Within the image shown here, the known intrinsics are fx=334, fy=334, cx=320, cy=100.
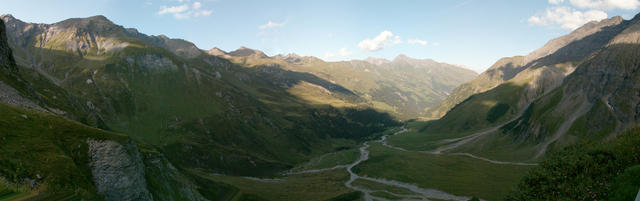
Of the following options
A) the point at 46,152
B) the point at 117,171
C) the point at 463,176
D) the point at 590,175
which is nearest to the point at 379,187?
the point at 463,176

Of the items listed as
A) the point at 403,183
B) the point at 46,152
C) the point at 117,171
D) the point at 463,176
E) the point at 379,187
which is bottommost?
the point at 403,183

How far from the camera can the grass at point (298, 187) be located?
13225 cm

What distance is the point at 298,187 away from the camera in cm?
15800

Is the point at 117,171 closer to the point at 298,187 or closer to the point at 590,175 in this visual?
the point at 590,175

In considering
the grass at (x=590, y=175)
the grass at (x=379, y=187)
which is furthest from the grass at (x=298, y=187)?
the grass at (x=590, y=175)

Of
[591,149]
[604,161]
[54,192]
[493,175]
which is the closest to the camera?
[54,192]

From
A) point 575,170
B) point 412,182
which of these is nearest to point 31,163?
point 575,170

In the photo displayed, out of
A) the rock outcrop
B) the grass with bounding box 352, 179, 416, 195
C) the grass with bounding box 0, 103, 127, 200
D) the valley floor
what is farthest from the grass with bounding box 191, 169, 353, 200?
the grass with bounding box 0, 103, 127, 200

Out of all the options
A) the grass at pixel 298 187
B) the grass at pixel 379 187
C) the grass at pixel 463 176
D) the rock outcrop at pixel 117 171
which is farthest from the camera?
the grass at pixel 379 187

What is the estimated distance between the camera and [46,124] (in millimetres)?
46156

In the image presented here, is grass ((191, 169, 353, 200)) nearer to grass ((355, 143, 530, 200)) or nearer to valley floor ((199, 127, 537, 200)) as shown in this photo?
valley floor ((199, 127, 537, 200))

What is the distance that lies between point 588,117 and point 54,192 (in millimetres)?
221091

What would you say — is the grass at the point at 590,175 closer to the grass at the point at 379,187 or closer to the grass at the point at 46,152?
the grass at the point at 46,152

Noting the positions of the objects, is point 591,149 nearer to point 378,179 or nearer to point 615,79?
point 378,179
